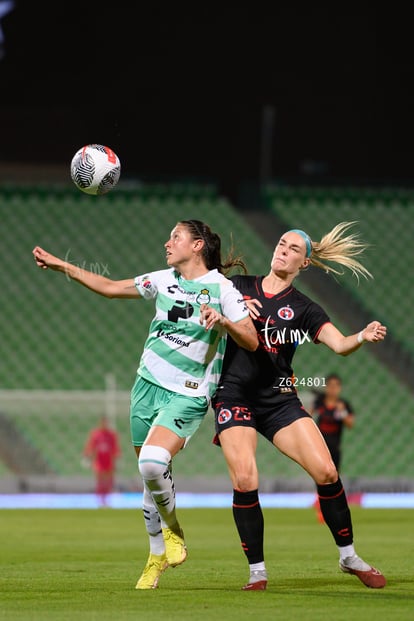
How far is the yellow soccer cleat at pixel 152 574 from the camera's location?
725cm

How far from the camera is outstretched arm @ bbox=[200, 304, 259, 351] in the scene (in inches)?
269

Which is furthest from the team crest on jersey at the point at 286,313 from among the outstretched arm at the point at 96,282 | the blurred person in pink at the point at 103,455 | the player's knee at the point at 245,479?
the blurred person in pink at the point at 103,455

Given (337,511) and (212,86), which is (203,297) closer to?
(337,511)

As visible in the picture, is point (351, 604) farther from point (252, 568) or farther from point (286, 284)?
point (286, 284)

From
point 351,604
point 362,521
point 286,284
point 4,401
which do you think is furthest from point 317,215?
point 351,604

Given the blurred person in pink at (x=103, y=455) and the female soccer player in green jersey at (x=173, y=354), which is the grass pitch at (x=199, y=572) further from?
the blurred person in pink at (x=103, y=455)

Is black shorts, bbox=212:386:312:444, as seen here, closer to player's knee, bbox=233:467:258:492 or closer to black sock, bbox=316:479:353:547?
player's knee, bbox=233:467:258:492

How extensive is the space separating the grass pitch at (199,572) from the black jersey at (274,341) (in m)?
1.26

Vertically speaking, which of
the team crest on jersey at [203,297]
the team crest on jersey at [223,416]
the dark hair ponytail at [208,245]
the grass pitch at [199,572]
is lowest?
the grass pitch at [199,572]

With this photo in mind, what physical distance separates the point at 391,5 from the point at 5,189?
24.9 feet

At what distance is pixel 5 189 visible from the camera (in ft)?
69.5

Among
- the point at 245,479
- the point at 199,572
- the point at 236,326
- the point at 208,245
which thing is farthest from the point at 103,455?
the point at 236,326

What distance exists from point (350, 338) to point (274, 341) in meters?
0.50

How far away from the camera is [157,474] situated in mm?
7051
